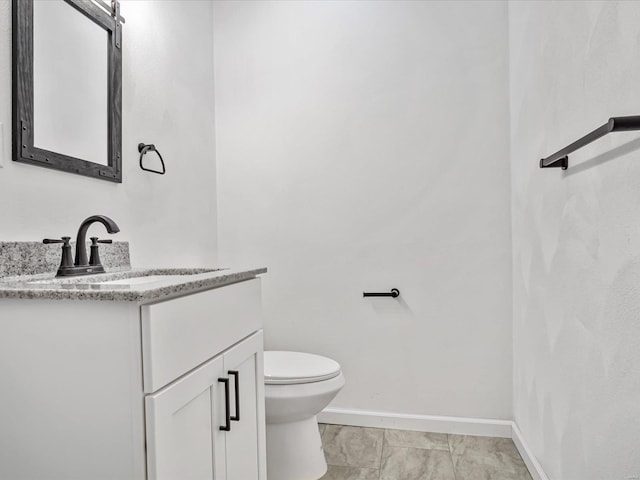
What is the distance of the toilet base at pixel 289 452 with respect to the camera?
5.48 ft

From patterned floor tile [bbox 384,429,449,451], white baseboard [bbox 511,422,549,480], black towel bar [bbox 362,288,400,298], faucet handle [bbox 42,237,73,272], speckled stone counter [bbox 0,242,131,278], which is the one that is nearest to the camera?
speckled stone counter [bbox 0,242,131,278]

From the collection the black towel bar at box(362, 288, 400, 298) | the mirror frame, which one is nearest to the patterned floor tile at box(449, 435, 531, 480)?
the black towel bar at box(362, 288, 400, 298)

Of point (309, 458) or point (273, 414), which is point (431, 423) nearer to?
point (309, 458)

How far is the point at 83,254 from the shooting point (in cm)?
125

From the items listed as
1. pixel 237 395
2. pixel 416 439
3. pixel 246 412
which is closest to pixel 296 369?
pixel 246 412

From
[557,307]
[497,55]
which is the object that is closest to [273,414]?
[557,307]

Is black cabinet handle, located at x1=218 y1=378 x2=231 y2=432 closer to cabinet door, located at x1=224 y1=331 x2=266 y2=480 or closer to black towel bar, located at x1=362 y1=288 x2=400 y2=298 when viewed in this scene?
cabinet door, located at x1=224 y1=331 x2=266 y2=480

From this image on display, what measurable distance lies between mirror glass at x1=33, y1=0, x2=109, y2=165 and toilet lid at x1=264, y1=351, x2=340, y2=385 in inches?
40.0

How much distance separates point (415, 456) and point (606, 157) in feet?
4.76

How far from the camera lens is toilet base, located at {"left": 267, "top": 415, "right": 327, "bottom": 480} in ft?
5.48

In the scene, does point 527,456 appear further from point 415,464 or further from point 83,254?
point 83,254

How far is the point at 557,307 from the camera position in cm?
141

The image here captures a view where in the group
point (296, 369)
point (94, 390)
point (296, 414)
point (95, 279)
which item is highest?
point (95, 279)

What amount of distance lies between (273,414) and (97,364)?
94 centimetres
